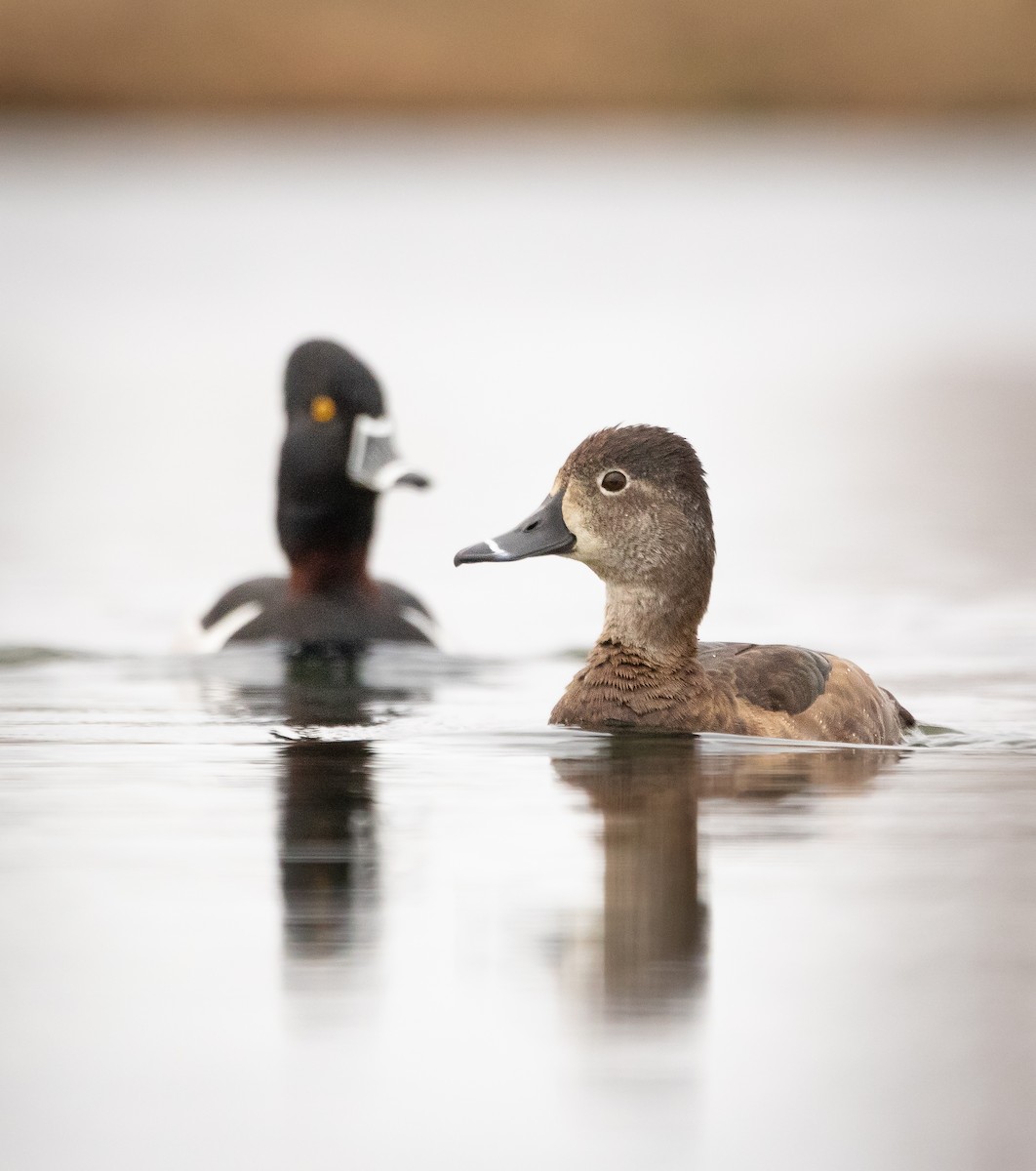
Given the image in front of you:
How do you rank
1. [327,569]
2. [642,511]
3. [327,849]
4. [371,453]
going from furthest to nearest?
[327,569] → [371,453] → [642,511] → [327,849]

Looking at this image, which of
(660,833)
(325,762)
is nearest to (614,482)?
(325,762)

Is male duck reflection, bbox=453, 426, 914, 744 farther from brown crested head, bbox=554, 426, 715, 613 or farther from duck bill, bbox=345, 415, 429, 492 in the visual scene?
duck bill, bbox=345, 415, 429, 492

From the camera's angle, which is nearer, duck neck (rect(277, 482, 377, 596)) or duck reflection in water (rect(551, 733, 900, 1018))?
duck reflection in water (rect(551, 733, 900, 1018))

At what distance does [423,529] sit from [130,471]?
11.1 ft

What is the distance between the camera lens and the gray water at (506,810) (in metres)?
4.46

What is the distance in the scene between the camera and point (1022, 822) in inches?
262

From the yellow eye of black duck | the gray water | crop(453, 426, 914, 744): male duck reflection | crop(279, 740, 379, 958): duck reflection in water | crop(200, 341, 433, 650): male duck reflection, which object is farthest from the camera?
the yellow eye of black duck

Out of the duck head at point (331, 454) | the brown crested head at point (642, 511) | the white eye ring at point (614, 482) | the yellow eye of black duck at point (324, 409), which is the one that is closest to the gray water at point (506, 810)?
the brown crested head at point (642, 511)

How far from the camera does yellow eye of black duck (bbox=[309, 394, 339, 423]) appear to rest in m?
10.8

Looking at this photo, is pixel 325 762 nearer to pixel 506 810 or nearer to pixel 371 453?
pixel 506 810

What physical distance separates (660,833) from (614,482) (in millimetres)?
1746

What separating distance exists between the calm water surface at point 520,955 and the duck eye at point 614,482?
2.77ft

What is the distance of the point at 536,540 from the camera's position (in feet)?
25.6

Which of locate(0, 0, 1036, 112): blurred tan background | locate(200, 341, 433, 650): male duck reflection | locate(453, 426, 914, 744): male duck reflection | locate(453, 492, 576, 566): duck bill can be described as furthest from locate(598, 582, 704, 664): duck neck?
locate(0, 0, 1036, 112): blurred tan background
